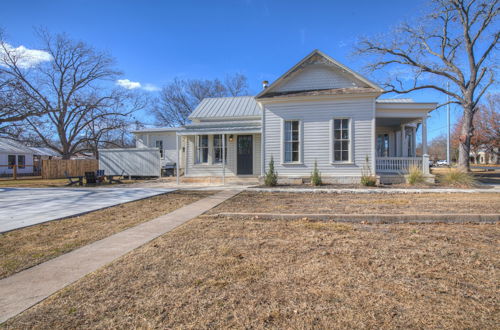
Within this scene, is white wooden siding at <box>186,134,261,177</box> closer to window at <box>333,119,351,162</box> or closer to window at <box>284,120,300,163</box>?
window at <box>284,120,300,163</box>

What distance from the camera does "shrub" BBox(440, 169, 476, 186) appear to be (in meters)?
11.3

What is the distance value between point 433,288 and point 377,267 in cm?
57

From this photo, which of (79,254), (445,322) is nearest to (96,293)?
(79,254)

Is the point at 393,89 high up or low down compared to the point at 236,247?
up

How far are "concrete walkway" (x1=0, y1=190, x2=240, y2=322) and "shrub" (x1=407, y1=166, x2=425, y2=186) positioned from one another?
10897 millimetres

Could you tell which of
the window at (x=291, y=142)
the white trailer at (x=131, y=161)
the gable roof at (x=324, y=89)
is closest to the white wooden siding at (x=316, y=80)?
the gable roof at (x=324, y=89)

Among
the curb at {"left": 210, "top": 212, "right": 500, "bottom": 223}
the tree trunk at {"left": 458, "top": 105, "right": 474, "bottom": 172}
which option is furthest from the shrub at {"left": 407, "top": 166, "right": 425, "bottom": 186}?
the tree trunk at {"left": 458, "top": 105, "right": 474, "bottom": 172}

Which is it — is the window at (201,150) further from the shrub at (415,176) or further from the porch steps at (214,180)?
the shrub at (415,176)

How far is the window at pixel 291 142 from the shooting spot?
1280 centimetres

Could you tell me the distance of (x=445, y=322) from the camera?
1.93 meters

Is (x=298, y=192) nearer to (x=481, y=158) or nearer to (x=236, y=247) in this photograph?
(x=236, y=247)

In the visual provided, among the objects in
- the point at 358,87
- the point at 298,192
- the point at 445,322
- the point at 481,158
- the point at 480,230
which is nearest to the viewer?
the point at 445,322

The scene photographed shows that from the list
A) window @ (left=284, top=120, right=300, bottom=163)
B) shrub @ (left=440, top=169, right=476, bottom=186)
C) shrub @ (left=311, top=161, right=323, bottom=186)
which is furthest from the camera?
window @ (left=284, top=120, right=300, bottom=163)

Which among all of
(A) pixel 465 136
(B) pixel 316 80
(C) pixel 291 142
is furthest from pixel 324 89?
(A) pixel 465 136
